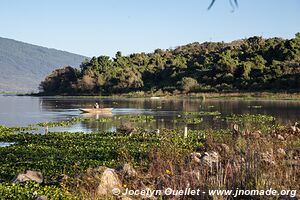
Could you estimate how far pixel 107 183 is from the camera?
40.7 feet

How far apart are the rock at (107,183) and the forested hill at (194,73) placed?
312ft

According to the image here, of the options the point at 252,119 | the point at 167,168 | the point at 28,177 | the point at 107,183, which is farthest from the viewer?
the point at 252,119

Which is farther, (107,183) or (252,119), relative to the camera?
(252,119)

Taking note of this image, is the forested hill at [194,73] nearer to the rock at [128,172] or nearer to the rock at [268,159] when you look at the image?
the rock at [268,159]

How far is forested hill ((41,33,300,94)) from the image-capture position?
365 ft

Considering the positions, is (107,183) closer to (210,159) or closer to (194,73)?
(210,159)

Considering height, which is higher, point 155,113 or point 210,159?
point 210,159

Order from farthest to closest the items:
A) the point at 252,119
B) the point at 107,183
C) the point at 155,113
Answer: the point at 155,113
the point at 252,119
the point at 107,183

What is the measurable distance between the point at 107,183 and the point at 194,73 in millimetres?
121224

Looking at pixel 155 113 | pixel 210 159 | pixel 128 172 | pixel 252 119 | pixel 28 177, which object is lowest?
pixel 155 113

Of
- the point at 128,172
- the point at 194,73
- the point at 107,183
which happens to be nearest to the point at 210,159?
the point at 128,172

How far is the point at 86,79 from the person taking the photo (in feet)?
481

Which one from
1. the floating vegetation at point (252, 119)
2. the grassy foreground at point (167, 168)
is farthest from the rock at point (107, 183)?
the floating vegetation at point (252, 119)

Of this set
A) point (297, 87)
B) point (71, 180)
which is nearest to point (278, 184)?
point (71, 180)
